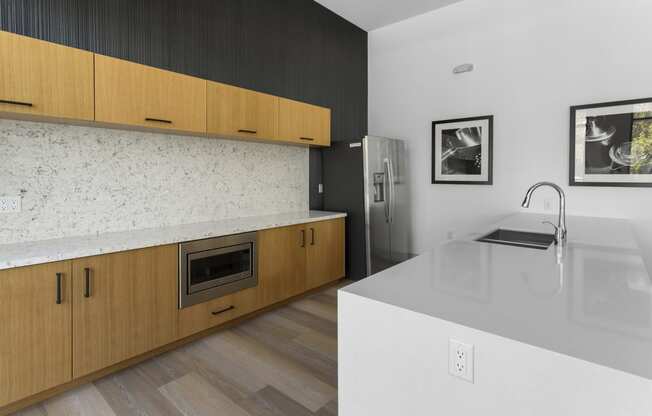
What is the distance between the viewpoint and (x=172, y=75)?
248cm

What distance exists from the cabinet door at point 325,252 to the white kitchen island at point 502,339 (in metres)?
2.04

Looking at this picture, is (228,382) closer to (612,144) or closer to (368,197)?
(368,197)

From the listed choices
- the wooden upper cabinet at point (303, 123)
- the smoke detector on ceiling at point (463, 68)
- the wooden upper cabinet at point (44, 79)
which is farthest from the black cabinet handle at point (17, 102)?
the smoke detector on ceiling at point (463, 68)

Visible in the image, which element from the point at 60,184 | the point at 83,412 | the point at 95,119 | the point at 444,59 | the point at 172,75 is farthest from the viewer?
the point at 444,59

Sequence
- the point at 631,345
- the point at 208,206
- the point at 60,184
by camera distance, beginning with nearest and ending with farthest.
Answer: the point at 631,345, the point at 60,184, the point at 208,206

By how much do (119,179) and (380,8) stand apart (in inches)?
140

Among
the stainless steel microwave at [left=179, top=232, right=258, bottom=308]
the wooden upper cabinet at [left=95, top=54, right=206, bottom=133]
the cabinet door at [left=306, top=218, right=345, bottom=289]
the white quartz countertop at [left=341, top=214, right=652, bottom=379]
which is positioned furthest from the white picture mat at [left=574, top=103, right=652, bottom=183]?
the wooden upper cabinet at [left=95, top=54, right=206, bottom=133]

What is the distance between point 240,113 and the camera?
292cm

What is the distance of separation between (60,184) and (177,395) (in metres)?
1.57

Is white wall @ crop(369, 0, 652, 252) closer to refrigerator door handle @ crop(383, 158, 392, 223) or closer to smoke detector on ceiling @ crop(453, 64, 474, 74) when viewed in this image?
smoke detector on ceiling @ crop(453, 64, 474, 74)

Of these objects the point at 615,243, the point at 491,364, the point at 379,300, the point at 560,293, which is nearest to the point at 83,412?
the point at 379,300

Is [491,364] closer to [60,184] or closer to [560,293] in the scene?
[560,293]

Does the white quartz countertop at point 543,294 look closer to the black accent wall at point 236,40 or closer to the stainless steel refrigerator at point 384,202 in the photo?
the stainless steel refrigerator at point 384,202

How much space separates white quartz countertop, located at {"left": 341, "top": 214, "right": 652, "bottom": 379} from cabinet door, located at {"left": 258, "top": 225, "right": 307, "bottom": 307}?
1.63m
